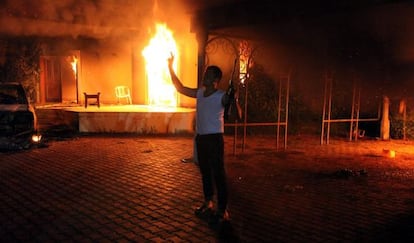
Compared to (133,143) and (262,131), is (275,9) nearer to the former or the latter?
(133,143)

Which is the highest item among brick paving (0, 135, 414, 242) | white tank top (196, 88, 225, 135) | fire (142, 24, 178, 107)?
fire (142, 24, 178, 107)

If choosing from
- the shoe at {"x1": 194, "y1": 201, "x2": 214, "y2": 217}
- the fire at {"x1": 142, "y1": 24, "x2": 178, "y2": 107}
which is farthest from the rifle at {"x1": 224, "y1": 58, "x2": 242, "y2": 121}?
the fire at {"x1": 142, "y1": 24, "x2": 178, "y2": 107}

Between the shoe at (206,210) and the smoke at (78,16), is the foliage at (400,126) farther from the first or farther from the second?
the shoe at (206,210)

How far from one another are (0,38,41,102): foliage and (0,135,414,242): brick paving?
7975mm

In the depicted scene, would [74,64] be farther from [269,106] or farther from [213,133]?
[213,133]

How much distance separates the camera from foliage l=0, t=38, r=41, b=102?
16.2 meters

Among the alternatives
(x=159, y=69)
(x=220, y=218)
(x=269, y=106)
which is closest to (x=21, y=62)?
(x=159, y=69)

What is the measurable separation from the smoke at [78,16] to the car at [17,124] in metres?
4.61

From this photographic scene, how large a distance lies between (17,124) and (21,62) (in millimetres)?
8316

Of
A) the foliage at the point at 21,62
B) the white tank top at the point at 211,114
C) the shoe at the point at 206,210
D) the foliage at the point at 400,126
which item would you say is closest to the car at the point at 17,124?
the shoe at the point at 206,210

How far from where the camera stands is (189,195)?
5934 mm

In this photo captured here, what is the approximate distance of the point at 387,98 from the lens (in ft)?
39.0

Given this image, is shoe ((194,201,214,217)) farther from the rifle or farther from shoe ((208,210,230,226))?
the rifle

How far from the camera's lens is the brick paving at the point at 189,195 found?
448cm
